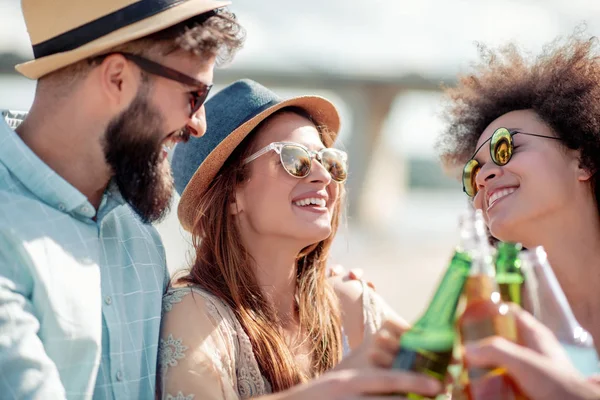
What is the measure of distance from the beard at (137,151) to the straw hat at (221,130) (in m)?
0.55

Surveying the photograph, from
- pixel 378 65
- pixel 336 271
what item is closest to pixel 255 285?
pixel 336 271

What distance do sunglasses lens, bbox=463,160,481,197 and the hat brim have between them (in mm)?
683

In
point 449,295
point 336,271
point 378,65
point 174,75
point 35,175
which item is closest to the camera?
point 449,295

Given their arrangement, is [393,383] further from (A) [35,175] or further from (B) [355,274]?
(B) [355,274]

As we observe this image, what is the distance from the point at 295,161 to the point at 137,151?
0.83 metres

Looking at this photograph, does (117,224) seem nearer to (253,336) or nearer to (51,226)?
(51,226)

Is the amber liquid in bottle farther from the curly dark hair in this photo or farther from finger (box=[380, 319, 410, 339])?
the curly dark hair

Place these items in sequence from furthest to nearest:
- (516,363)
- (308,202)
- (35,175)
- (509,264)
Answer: (308,202), (35,175), (509,264), (516,363)

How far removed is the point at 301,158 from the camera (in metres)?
3.30

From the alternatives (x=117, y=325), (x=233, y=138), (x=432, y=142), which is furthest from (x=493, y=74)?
(x=117, y=325)

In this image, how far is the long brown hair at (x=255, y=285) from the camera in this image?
299cm

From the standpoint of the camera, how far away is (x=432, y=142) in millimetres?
4176

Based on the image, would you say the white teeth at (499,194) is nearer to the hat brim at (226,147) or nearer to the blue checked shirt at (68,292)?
Answer: the hat brim at (226,147)

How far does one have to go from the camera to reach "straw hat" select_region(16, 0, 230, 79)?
2.63 metres
